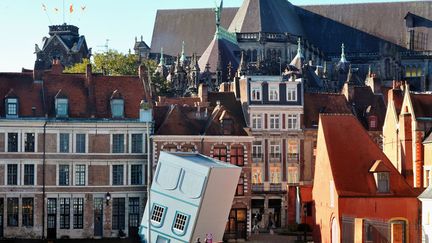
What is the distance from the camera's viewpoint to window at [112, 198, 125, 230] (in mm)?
85500

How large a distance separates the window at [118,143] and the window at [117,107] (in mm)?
1555

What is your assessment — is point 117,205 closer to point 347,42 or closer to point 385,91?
point 385,91

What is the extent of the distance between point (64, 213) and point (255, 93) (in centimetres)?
2222

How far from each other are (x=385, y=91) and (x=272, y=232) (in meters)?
31.7

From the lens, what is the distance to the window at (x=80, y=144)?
86.2 metres

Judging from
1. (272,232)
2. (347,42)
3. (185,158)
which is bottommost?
(272,232)

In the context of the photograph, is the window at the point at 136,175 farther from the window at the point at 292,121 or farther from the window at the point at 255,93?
the window at the point at 292,121

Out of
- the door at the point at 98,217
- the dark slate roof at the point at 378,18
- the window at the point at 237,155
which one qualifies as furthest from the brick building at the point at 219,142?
the dark slate roof at the point at 378,18

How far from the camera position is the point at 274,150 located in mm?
100000

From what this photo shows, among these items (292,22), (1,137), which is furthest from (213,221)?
(292,22)

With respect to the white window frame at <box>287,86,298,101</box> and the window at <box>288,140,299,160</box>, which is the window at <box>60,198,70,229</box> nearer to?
the window at <box>288,140,299,160</box>

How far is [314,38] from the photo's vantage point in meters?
189

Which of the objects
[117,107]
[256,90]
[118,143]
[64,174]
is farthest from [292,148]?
[64,174]

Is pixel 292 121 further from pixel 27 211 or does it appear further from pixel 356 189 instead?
pixel 27 211
